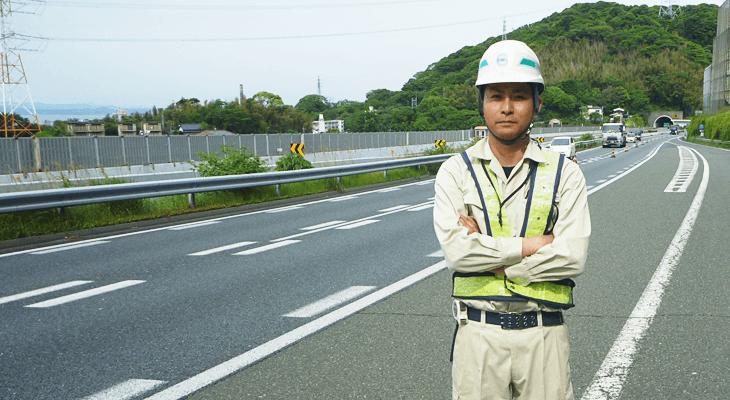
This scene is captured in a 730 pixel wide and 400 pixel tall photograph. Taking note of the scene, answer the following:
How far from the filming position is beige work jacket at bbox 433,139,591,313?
2.16m

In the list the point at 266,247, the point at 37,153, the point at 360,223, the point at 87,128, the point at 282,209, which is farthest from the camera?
the point at 87,128

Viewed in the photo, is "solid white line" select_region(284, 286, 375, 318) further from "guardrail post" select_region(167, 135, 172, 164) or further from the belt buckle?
"guardrail post" select_region(167, 135, 172, 164)

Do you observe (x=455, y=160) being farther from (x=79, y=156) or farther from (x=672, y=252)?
(x=79, y=156)

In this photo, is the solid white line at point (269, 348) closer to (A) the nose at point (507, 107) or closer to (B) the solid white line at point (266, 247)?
(A) the nose at point (507, 107)

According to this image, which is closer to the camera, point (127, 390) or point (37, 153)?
point (127, 390)

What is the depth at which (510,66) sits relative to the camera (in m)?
2.20

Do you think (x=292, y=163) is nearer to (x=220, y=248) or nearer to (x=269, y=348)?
(x=220, y=248)

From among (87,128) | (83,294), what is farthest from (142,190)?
(87,128)

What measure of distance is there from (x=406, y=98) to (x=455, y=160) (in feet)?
638

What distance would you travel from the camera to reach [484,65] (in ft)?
7.47

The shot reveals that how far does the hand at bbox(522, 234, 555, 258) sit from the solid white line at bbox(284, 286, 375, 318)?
3.84m

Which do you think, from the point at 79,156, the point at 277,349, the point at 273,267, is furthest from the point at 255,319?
the point at 79,156

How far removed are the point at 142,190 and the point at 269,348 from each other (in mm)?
9286

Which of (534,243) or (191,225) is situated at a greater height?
(534,243)
